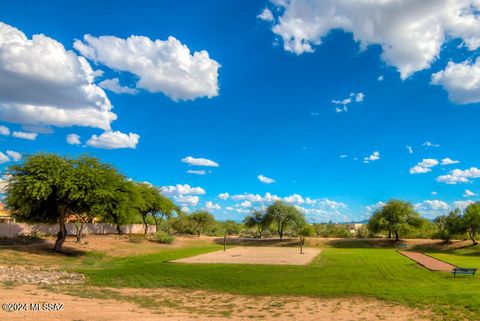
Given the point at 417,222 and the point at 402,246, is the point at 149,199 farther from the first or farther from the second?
the point at 417,222

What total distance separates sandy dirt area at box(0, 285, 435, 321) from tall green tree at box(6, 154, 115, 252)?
18.4m

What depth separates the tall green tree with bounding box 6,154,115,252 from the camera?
116ft

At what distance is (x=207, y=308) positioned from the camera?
16.9 metres

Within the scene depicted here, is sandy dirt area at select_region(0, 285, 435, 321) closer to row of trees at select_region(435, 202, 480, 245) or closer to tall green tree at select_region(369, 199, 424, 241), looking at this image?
row of trees at select_region(435, 202, 480, 245)

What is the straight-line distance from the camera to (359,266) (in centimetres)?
3116

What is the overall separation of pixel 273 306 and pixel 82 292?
32.5ft

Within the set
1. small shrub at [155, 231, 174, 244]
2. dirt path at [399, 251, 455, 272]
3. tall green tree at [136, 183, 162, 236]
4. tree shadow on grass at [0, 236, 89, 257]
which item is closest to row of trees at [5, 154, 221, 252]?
tree shadow on grass at [0, 236, 89, 257]

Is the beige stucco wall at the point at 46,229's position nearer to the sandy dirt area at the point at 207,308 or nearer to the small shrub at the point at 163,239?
the small shrub at the point at 163,239

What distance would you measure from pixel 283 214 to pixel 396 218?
21.8 m

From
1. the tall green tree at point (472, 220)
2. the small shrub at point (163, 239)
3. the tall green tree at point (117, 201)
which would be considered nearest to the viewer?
the tall green tree at point (117, 201)

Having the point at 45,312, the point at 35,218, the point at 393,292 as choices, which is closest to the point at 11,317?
the point at 45,312

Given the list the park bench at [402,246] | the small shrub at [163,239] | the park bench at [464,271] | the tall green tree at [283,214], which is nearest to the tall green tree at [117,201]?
the small shrub at [163,239]

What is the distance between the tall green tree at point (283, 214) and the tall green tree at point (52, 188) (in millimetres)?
44847

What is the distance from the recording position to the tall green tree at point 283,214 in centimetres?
7650
